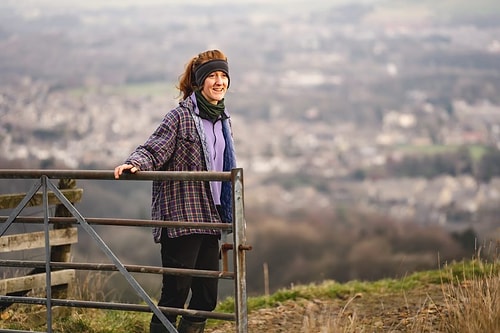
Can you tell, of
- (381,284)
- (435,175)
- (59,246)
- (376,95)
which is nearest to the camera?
(59,246)

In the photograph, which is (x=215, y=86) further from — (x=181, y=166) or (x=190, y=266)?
A: (x=190, y=266)

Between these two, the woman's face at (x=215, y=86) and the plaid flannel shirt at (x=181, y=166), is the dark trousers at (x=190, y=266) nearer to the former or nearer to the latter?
the plaid flannel shirt at (x=181, y=166)

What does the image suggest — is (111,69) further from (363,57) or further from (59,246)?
(59,246)

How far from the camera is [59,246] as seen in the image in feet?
23.1

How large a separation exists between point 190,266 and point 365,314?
2381 millimetres

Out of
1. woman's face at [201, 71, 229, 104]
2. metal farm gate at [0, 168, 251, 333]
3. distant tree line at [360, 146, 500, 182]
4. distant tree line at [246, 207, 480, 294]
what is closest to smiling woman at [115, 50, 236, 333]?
woman's face at [201, 71, 229, 104]

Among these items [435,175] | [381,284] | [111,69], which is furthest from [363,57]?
[381,284]

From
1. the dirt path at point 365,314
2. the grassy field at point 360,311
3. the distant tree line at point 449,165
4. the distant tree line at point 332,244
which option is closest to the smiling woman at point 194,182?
the grassy field at point 360,311

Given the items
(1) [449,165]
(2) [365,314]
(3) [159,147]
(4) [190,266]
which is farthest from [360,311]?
(1) [449,165]

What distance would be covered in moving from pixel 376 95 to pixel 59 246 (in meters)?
125

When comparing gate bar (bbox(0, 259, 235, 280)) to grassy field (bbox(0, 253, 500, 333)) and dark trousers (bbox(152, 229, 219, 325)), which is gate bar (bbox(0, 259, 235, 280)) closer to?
dark trousers (bbox(152, 229, 219, 325))

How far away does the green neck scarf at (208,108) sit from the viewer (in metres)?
5.23

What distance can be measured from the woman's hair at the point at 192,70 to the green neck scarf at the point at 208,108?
13 cm

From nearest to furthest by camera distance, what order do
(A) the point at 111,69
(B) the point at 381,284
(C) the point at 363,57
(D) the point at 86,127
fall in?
(B) the point at 381,284, (D) the point at 86,127, (A) the point at 111,69, (C) the point at 363,57
